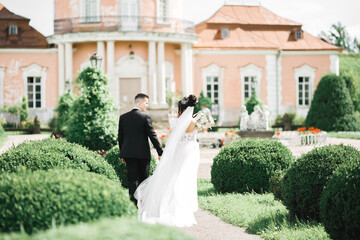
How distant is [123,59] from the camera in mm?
28594

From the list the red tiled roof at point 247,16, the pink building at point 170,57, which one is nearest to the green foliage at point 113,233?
the pink building at point 170,57

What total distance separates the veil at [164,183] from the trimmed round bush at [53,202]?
319cm

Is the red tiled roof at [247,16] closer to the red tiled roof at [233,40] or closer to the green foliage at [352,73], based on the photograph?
the red tiled roof at [233,40]

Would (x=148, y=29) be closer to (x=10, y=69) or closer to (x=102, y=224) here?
(x=10, y=69)

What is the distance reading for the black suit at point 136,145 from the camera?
299 inches

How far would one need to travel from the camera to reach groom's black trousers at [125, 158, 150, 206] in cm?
764

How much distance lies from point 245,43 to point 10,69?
1444 cm

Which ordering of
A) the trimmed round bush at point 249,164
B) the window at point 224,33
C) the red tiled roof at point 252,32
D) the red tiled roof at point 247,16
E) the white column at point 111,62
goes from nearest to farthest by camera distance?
the trimmed round bush at point 249,164 → the white column at point 111,62 → the red tiled roof at point 252,32 → the window at point 224,33 → the red tiled roof at point 247,16

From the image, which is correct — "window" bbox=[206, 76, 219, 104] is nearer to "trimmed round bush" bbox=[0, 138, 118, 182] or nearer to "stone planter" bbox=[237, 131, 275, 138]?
"stone planter" bbox=[237, 131, 275, 138]

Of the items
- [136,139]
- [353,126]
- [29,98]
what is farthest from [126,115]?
[29,98]

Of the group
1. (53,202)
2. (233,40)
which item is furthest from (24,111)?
(53,202)

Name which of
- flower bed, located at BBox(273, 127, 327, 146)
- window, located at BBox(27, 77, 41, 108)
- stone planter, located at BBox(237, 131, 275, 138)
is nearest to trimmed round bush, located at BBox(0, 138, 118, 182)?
stone planter, located at BBox(237, 131, 275, 138)

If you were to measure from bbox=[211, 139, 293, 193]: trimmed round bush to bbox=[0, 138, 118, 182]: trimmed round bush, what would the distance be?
322cm

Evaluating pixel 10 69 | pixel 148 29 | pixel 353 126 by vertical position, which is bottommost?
pixel 353 126
